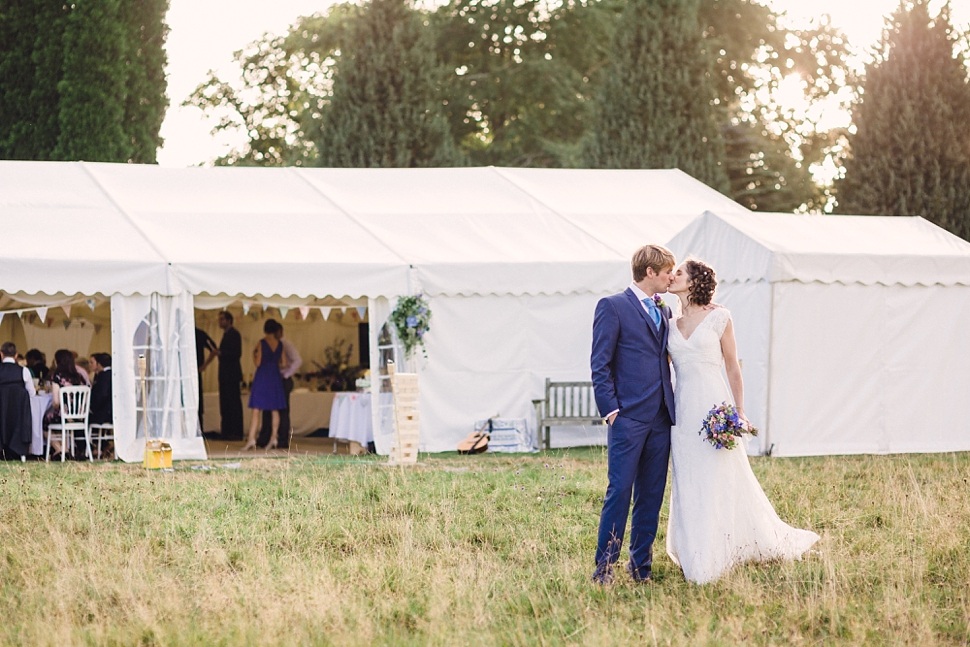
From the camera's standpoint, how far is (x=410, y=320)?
41.0ft

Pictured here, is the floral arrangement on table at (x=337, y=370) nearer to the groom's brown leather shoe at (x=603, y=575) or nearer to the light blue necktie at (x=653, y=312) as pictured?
the groom's brown leather shoe at (x=603, y=575)

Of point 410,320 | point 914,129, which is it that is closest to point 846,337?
point 410,320

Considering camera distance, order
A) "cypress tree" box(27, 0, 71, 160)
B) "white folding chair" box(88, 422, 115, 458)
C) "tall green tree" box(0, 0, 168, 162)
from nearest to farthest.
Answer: "white folding chair" box(88, 422, 115, 458), "tall green tree" box(0, 0, 168, 162), "cypress tree" box(27, 0, 71, 160)

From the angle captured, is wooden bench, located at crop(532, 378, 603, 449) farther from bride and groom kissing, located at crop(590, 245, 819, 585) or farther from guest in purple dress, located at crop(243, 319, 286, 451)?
bride and groom kissing, located at crop(590, 245, 819, 585)

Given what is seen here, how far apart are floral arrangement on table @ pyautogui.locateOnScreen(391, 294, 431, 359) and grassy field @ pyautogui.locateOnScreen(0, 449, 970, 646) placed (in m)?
3.00

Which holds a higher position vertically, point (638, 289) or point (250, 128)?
point (250, 128)

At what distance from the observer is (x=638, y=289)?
592cm

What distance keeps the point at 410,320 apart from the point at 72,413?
3.55 meters

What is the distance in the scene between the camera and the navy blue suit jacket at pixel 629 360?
577 cm

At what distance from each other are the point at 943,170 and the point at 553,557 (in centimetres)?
Answer: 1713

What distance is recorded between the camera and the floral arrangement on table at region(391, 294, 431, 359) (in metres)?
12.5

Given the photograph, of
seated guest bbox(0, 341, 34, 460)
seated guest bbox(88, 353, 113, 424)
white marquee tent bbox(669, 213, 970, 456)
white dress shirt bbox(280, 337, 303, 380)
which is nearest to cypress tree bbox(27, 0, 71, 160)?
white dress shirt bbox(280, 337, 303, 380)

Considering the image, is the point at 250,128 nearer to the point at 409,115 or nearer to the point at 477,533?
the point at 409,115

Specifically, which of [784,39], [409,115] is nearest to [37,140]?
[409,115]
